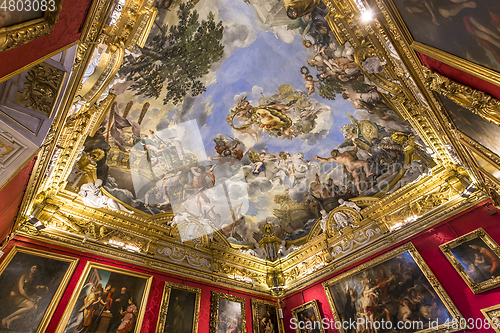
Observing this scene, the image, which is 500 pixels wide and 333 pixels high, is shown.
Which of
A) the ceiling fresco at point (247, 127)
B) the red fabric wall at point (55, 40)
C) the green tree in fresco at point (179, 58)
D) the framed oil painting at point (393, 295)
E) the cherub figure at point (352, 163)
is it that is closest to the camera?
the red fabric wall at point (55, 40)

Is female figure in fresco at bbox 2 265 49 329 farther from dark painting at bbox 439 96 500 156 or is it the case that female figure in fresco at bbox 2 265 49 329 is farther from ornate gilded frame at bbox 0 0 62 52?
dark painting at bbox 439 96 500 156

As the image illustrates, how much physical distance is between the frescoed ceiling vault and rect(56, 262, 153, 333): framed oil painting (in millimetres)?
996

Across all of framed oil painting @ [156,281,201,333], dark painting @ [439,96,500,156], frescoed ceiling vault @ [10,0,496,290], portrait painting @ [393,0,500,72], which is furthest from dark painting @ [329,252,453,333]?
portrait painting @ [393,0,500,72]

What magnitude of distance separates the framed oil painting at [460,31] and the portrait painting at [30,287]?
10841 mm

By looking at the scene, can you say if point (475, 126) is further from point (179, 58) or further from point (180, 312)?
point (180, 312)

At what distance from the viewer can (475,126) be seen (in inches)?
199

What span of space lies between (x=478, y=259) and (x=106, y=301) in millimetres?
11359

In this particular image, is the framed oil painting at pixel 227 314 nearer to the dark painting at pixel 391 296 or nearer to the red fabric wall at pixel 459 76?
the dark painting at pixel 391 296

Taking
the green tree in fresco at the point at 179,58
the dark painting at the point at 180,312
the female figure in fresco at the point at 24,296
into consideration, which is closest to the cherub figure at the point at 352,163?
the green tree in fresco at the point at 179,58

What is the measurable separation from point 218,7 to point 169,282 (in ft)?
33.7

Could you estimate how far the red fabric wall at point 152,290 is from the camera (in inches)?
291

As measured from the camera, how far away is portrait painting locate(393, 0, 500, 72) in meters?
3.32

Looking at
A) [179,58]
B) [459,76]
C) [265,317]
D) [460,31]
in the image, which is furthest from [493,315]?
[179,58]

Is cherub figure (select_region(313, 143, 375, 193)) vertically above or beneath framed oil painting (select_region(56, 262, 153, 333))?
above
